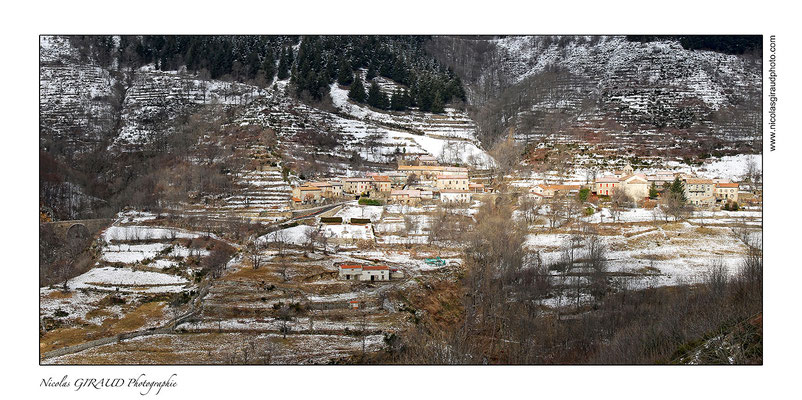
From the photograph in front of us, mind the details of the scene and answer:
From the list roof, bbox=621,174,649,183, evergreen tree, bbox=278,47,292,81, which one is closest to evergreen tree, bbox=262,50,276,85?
evergreen tree, bbox=278,47,292,81

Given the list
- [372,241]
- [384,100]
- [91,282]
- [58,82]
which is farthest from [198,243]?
[384,100]

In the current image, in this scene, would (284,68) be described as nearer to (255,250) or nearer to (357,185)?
(357,185)

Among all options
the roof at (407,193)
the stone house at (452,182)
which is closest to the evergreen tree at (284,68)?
the stone house at (452,182)

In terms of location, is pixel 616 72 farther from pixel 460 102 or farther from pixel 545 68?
pixel 460 102

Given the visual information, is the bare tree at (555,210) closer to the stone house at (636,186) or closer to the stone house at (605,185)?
the stone house at (605,185)

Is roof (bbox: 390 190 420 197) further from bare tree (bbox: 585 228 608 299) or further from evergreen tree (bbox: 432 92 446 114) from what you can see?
evergreen tree (bbox: 432 92 446 114)
